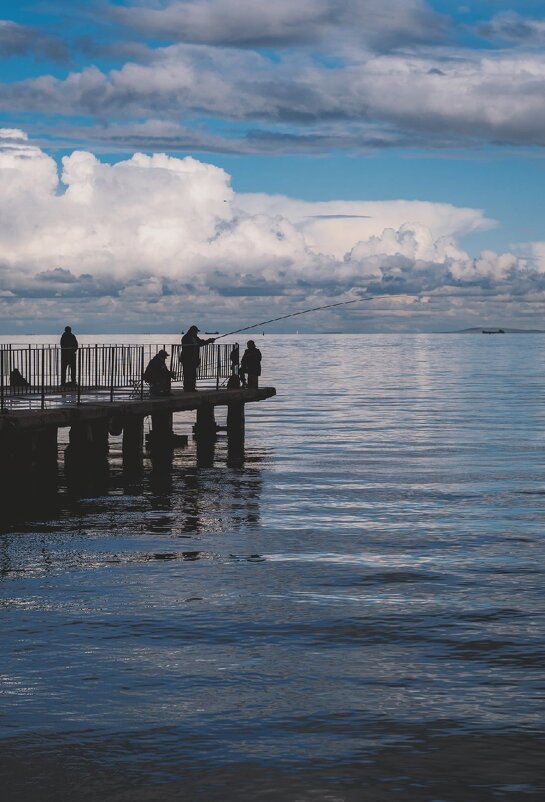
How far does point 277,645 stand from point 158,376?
20.6m

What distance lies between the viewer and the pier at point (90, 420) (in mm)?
25953

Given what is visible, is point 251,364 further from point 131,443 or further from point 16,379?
point 16,379

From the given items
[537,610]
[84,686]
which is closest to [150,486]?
[537,610]

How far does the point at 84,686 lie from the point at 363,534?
953cm

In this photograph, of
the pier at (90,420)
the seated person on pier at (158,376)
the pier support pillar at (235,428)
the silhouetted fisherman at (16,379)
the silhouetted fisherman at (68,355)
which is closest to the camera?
the pier at (90,420)

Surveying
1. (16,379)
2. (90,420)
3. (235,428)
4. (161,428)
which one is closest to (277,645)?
(90,420)

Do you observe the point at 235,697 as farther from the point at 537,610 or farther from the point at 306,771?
the point at 537,610

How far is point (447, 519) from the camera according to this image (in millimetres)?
22203

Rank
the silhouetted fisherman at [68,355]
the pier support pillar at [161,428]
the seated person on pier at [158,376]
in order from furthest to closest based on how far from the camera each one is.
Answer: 1. the silhouetted fisherman at [68,355]
2. the pier support pillar at [161,428]
3. the seated person on pier at [158,376]

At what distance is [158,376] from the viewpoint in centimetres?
3297

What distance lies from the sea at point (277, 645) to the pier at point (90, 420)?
1389 millimetres

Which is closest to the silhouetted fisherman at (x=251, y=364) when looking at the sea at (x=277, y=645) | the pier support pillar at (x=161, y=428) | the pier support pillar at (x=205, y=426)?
the pier support pillar at (x=205, y=426)

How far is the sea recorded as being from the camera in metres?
9.37

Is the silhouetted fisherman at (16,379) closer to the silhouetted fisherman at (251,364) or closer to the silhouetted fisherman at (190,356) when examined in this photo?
the silhouetted fisherman at (190,356)
